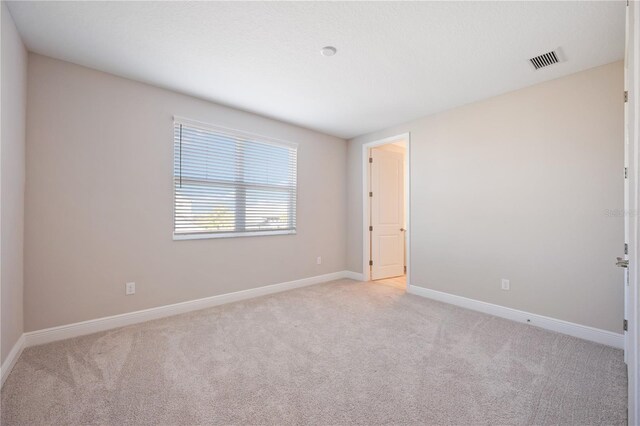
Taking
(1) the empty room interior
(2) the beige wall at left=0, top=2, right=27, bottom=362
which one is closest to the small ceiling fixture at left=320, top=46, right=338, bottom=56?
(1) the empty room interior

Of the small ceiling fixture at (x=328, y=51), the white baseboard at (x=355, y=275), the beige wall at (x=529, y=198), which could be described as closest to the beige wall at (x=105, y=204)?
the small ceiling fixture at (x=328, y=51)

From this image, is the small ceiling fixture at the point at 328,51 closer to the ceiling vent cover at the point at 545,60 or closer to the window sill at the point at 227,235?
the ceiling vent cover at the point at 545,60

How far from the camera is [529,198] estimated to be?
9.66 ft

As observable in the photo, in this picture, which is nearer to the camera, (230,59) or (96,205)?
(230,59)

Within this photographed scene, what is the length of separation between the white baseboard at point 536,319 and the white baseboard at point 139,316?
6.73 ft

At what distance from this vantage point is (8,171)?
1.98 m

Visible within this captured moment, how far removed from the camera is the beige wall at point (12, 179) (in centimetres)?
188

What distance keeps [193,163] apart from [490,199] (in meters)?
3.46

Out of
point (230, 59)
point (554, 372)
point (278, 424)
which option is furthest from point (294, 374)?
point (230, 59)

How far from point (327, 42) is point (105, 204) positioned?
8.31 ft

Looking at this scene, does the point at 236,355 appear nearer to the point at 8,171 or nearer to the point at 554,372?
the point at 8,171

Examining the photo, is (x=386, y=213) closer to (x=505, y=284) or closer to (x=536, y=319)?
(x=505, y=284)

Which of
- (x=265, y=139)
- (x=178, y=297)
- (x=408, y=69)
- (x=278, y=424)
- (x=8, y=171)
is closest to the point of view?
(x=278, y=424)

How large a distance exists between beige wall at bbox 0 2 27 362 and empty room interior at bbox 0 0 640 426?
30 millimetres
